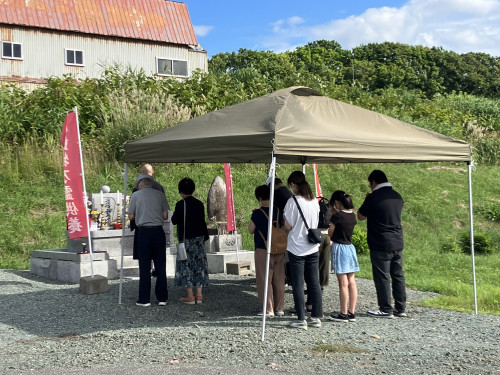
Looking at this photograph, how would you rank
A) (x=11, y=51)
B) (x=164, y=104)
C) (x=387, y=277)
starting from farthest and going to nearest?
(x=11, y=51)
(x=164, y=104)
(x=387, y=277)

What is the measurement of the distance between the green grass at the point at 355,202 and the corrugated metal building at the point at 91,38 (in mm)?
8116

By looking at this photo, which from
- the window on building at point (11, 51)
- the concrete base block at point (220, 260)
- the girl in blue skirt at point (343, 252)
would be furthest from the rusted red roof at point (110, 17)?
the girl in blue skirt at point (343, 252)

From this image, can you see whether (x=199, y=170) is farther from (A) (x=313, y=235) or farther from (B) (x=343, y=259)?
(A) (x=313, y=235)

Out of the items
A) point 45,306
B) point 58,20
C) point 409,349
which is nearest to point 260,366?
point 409,349

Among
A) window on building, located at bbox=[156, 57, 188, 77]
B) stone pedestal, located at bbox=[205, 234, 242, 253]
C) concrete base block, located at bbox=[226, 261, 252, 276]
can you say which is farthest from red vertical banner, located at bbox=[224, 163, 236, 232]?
window on building, located at bbox=[156, 57, 188, 77]

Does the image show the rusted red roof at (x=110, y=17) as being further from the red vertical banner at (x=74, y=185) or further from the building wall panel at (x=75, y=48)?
the red vertical banner at (x=74, y=185)

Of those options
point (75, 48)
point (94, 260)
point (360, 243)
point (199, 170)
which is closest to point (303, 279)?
point (94, 260)

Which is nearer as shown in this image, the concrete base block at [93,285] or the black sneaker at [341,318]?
the black sneaker at [341,318]

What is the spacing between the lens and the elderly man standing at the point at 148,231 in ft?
Result: 29.5

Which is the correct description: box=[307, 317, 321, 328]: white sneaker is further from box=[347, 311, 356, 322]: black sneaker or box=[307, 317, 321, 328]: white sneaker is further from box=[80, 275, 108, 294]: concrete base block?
box=[80, 275, 108, 294]: concrete base block

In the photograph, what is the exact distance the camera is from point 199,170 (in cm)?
1906

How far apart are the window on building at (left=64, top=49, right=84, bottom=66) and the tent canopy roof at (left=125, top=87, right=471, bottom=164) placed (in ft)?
65.8

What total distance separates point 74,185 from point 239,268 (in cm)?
331

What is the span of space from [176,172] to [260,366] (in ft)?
42.6
